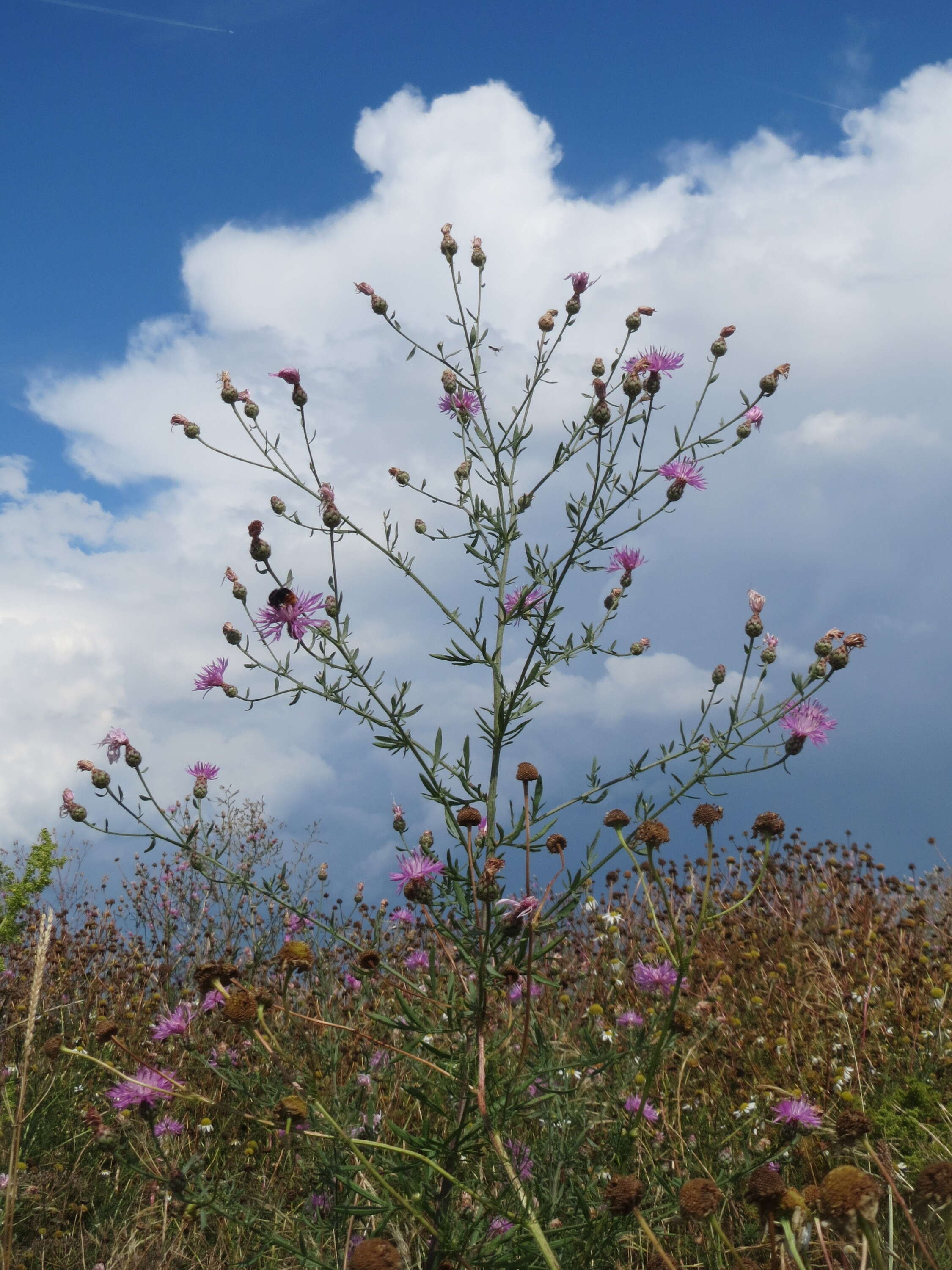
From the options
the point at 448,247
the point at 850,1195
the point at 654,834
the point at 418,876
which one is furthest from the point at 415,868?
the point at 448,247

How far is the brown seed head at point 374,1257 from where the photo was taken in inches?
59.0

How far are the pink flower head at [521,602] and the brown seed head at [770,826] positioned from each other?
1116 millimetres

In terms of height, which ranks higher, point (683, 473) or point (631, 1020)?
point (683, 473)

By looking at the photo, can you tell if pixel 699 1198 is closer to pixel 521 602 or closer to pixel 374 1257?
pixel 374 1257

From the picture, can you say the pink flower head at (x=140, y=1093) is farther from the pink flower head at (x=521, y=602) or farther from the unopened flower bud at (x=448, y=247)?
the unopened flower bud at (x=448, y=247)

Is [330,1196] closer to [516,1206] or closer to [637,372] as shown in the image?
[516,1206]

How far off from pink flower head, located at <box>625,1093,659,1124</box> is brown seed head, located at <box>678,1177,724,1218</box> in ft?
3.39

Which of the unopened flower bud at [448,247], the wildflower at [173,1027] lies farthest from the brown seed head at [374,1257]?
the unopened flower bud at [448,247]

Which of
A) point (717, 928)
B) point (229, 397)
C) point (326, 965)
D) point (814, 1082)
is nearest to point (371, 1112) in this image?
point (326, 965)

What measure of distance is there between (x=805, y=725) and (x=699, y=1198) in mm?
1706

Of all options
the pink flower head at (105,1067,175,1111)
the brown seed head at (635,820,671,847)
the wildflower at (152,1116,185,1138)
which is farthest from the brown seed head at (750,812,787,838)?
the wildflower at (152,1116,185,1138)

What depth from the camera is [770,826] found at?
2.16 meters

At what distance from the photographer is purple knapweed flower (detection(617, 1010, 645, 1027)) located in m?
2.99

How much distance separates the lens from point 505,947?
2574 mm
